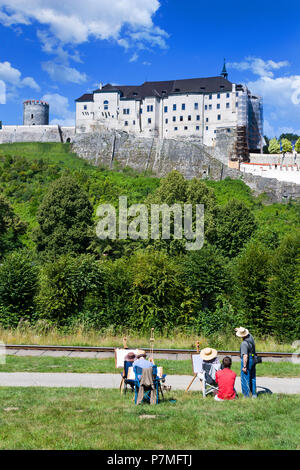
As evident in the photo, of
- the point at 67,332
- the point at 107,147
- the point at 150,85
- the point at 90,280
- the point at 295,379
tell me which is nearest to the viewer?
the point at 295,379

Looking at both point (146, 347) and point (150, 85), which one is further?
point (150, 85)

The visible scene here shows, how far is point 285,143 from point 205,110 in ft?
50.5

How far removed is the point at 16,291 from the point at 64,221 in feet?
71.8

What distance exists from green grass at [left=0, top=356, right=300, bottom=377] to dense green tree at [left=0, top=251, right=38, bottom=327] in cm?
665

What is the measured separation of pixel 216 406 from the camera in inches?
362

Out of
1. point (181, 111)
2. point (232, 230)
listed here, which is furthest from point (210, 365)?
point (181, 111)

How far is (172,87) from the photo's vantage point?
3438 inches

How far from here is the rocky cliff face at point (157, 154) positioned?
2896 inches

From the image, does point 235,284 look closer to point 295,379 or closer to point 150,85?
point 295,379

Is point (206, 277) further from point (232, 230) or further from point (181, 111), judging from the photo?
point (181, 111)

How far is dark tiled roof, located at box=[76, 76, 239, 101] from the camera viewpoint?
84.2m

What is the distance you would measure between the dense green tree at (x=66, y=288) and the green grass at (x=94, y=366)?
21.3 feet

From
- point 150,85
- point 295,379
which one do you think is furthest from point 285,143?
point 295,379

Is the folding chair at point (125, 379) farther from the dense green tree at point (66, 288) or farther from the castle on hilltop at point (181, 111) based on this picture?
the castle on hilltop at point (181, 111)
